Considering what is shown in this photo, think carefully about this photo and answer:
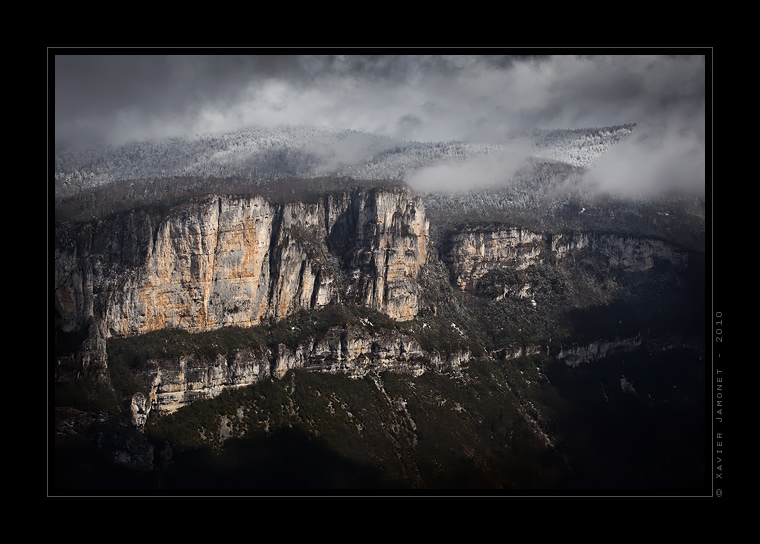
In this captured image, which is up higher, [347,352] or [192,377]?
[347,352]

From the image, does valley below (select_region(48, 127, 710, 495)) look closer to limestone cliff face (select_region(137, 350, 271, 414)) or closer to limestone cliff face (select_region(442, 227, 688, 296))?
limestone cliff face (select_region(137, 350, 271, 414))

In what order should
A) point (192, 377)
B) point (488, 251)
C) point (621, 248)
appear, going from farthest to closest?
point (621, 248) < point (488, 251) < point (192, 377)

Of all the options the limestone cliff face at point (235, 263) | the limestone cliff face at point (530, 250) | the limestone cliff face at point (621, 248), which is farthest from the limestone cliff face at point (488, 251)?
the limestone cliff face at point (235, 263)

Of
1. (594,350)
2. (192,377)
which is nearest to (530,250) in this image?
(594,350)

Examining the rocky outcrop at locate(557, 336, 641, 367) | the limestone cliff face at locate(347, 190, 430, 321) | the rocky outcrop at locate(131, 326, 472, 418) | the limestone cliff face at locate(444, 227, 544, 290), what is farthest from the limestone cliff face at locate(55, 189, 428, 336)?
the rocky outcrop at locate(557, 336, 641, 367)

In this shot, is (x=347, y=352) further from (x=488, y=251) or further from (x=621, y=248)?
(x=621, y=248)

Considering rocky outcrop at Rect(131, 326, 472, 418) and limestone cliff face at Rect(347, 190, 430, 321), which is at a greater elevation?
limestone cliff face at Rect(347, 190, 430, 321)
